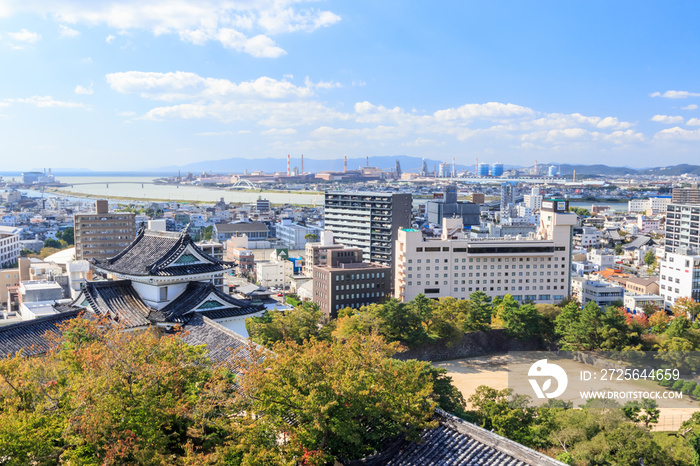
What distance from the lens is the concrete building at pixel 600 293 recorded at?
35.9 m

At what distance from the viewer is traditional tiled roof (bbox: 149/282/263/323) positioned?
12484mm

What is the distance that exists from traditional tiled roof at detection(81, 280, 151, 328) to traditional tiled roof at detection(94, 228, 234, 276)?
1.40 ft

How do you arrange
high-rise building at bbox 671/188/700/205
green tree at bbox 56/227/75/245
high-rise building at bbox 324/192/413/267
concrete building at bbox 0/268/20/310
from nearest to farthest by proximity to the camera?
concrete building at bbox 0/268/20/310 → high-rise building at bbox 324/192/413/267 → green tree at bbox 56/227/75/245 → high-rise building at bbox 671/188/700/205

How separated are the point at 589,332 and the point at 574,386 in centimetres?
→ 381

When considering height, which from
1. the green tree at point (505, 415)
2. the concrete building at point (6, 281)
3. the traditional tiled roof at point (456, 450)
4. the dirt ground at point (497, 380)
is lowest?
the dirt ground at point (497, 380)

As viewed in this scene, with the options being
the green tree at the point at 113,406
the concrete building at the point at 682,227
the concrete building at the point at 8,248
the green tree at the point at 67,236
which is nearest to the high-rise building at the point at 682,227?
the concrete building at the point at 682,227

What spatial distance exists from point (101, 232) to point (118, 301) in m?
35.4

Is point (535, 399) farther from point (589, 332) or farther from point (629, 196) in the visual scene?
point (629, 196)

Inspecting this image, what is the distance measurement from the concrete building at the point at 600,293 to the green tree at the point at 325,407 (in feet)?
105

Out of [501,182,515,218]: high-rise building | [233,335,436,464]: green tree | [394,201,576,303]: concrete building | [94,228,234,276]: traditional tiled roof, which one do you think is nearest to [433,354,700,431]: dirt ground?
[394,201,576,303]: concrete building

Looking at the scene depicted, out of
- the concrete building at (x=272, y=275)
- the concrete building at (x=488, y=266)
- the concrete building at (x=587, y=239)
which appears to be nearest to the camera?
the concrete building at (x=488, y=266)

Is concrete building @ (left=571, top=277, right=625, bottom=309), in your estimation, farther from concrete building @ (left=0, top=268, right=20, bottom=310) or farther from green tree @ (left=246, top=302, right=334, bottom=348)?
concrete building @ (left=0, top=268, right=20, bottom=310)

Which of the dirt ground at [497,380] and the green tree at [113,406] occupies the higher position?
the green tree at [113,406]

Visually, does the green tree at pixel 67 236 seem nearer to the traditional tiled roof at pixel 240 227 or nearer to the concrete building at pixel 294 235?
the traditional tiled roof at pixel 240 227
